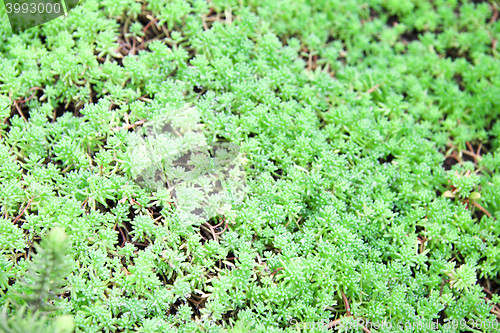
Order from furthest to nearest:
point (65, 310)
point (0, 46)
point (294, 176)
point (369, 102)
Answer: point (369, 102)
point (0, 46)
point (294, 176)
point (65, 310)

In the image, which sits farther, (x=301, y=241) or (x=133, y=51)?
(x=133, y=51)

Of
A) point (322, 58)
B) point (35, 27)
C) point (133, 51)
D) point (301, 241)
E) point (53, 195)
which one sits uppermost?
point (35, 27)

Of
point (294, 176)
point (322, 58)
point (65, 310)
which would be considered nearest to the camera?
point (65, 310)

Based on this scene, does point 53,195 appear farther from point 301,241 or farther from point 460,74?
point 460,74

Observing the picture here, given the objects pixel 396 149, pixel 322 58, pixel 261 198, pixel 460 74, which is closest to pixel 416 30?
pixel 460 74

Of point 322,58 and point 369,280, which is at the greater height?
point 322,58

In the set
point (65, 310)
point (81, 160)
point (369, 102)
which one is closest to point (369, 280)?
point (369, 102)
